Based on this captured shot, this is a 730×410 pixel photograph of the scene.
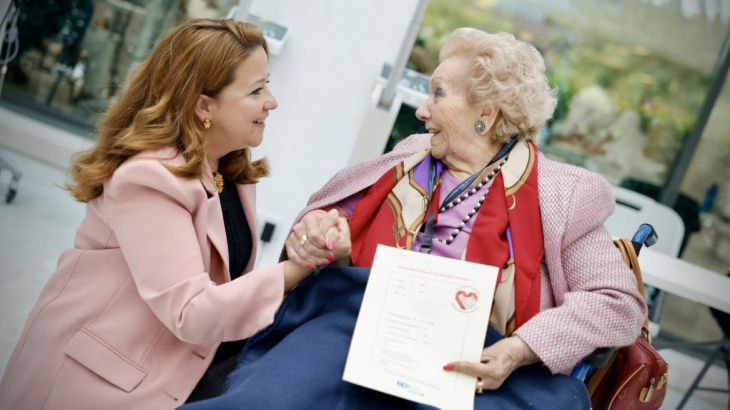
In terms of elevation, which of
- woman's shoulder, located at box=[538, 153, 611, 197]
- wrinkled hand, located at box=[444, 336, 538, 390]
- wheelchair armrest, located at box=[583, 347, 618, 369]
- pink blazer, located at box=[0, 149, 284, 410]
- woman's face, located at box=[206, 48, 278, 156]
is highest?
woman's shoulder, located at box=[538, 153, 611, 197]

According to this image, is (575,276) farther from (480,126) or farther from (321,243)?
(321,243)

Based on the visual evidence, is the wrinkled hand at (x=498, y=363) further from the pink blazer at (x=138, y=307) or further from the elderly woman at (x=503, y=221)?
the pink blazer at (x=138, y=307)

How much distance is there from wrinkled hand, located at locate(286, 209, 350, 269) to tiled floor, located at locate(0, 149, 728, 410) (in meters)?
1.30

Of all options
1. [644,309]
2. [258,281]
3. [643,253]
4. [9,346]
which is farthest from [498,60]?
[9,346]

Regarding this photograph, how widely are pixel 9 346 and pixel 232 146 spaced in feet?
4.01

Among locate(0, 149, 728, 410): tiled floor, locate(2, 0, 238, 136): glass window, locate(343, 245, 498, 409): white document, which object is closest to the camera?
locate(343, 245, 498, 409): white document

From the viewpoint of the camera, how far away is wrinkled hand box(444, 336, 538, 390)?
133cm

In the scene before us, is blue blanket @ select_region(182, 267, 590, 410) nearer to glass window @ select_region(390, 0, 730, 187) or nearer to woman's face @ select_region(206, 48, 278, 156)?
woman's face @ select_region(206, 48, 278, 156)

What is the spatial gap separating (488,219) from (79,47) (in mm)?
4427

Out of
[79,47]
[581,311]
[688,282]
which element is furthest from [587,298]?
[79,47]

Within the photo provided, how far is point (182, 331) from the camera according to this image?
141 centimetres

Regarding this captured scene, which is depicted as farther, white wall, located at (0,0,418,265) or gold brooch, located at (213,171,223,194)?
white wall, located at (0,0,418,265)

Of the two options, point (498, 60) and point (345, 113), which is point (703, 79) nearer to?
point (345, 113)

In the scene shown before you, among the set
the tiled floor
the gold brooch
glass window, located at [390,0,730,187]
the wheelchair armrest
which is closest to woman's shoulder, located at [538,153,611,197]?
the wheelchair armrest
